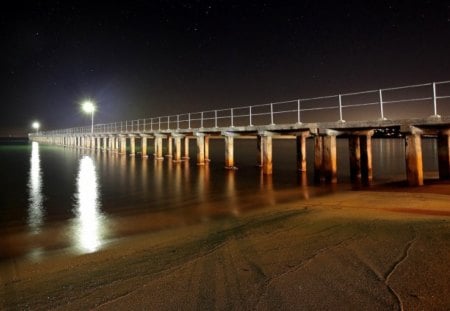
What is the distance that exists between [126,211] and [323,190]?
708 cm

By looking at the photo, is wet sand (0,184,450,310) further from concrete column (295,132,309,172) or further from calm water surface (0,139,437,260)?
concrete column (295,132,309,172)

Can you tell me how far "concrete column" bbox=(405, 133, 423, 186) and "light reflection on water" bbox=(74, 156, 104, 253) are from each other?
31.6 ft

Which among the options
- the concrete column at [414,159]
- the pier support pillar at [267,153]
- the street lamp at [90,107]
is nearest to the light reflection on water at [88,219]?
the pier support pillar at [267,153]

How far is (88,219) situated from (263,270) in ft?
21.0

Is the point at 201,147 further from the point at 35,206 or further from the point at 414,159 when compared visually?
the point at 414,159

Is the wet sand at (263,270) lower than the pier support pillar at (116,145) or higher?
lower

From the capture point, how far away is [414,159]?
35.5 ft

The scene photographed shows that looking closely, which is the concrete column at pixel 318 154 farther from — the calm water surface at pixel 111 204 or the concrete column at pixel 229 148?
the concrete column at pixel 229 148

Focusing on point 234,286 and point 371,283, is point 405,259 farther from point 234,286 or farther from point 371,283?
point 234,286

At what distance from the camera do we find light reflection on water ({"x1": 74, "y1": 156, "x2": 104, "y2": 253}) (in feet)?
21.5

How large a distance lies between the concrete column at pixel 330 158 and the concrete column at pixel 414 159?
3221 mm

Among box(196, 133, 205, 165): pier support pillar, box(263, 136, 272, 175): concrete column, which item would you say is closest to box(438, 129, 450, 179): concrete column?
box(263, 136, 272, 175): concrete column

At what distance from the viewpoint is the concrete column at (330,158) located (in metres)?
13.7

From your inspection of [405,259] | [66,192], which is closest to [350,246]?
[405,259]
